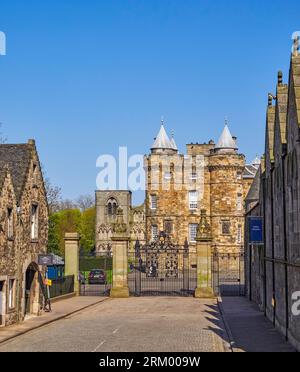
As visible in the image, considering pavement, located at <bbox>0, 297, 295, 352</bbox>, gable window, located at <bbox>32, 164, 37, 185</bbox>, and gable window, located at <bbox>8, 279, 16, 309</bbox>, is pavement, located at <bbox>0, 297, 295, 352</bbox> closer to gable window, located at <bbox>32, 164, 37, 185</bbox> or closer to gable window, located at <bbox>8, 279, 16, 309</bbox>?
gable window, located at <bbox>8, 279, 16, 309</bbox>

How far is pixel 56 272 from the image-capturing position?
52094 mm

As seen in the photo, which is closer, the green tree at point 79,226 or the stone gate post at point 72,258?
the stone gate post at point 72,258

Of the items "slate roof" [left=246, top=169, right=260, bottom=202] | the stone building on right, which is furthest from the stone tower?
the stone building on right

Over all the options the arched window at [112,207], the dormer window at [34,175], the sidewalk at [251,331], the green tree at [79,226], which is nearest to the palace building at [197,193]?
the arched window at [112,207]

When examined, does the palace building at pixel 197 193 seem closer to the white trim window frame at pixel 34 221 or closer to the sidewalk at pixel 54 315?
the sidewalk at pixel 54 315

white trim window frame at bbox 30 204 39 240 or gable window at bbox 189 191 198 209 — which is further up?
gable window at bbox 189 191 198 209

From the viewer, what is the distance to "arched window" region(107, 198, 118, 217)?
9969 centimetres

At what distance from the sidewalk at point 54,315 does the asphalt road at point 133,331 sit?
0.43 m

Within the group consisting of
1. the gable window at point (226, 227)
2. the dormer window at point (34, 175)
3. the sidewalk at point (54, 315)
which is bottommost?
the sidewalk at point (54, 315)

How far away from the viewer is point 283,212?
74.9ft

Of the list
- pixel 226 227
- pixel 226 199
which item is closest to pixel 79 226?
pixel 226 227

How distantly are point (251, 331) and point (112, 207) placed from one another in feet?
248

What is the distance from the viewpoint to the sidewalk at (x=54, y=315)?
24.6 meters

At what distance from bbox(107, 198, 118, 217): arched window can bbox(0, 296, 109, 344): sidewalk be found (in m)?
56.7
